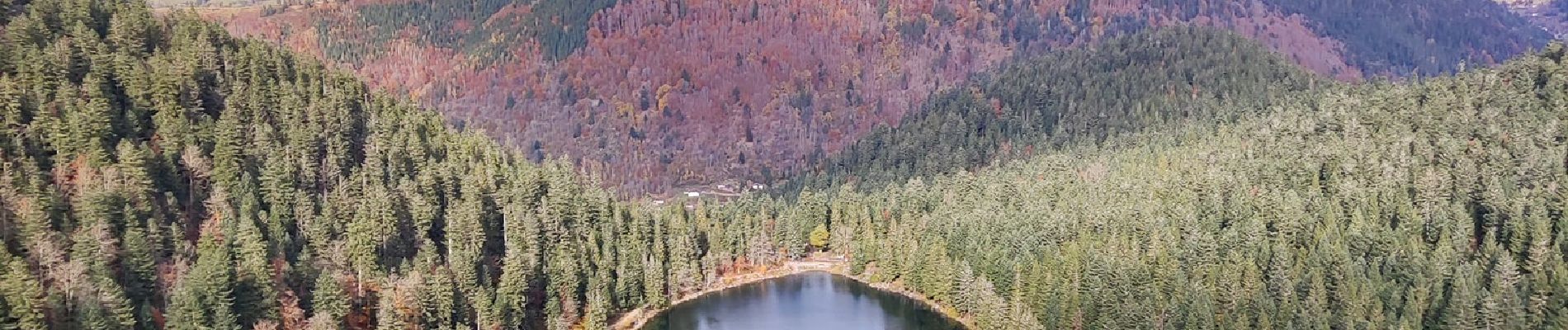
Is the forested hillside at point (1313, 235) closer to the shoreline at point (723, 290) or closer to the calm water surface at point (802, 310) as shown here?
the shoreline at point (723, 290)

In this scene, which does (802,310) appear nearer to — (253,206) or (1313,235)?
(1313,235)

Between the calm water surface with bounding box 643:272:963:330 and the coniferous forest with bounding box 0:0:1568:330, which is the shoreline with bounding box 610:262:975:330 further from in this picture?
the coniferous forest with bounding box 0:0:1568:330

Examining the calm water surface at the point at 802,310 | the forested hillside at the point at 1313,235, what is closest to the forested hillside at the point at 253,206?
the calm water surface at the point at 802,310

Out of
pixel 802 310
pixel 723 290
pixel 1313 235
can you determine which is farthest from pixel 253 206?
pixel 1313 235

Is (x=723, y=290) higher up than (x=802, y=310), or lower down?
lower down

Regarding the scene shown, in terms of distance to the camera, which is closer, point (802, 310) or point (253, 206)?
point (253, 206)

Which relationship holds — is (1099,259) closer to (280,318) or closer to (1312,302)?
(1312,302)
